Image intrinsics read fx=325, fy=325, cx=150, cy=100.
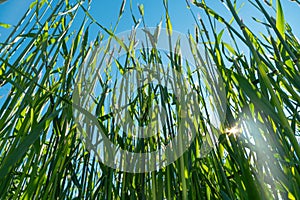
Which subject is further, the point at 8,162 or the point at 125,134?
the point at 125,134

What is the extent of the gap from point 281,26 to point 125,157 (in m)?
0.35

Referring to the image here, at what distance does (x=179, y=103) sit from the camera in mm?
581

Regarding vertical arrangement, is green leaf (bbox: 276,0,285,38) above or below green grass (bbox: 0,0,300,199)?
above

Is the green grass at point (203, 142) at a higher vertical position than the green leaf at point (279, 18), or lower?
lower

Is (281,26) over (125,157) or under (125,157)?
over

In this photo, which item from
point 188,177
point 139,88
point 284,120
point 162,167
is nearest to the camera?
point 284,120

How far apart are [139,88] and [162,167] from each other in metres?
0.18

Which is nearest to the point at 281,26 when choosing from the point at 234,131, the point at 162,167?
the point at 234,131

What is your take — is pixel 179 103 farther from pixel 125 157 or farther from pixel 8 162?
pixel 8 162

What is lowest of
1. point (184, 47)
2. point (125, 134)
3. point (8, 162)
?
point (8, 162)

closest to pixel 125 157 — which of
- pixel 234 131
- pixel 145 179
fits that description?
pixel 145 179

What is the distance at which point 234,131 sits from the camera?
47 cm

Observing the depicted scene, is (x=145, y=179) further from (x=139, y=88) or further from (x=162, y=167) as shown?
(x=139, y=88)

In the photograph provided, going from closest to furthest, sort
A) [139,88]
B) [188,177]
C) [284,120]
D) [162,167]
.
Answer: [284,120]
[188,177]
[162,167]
[139,88]
